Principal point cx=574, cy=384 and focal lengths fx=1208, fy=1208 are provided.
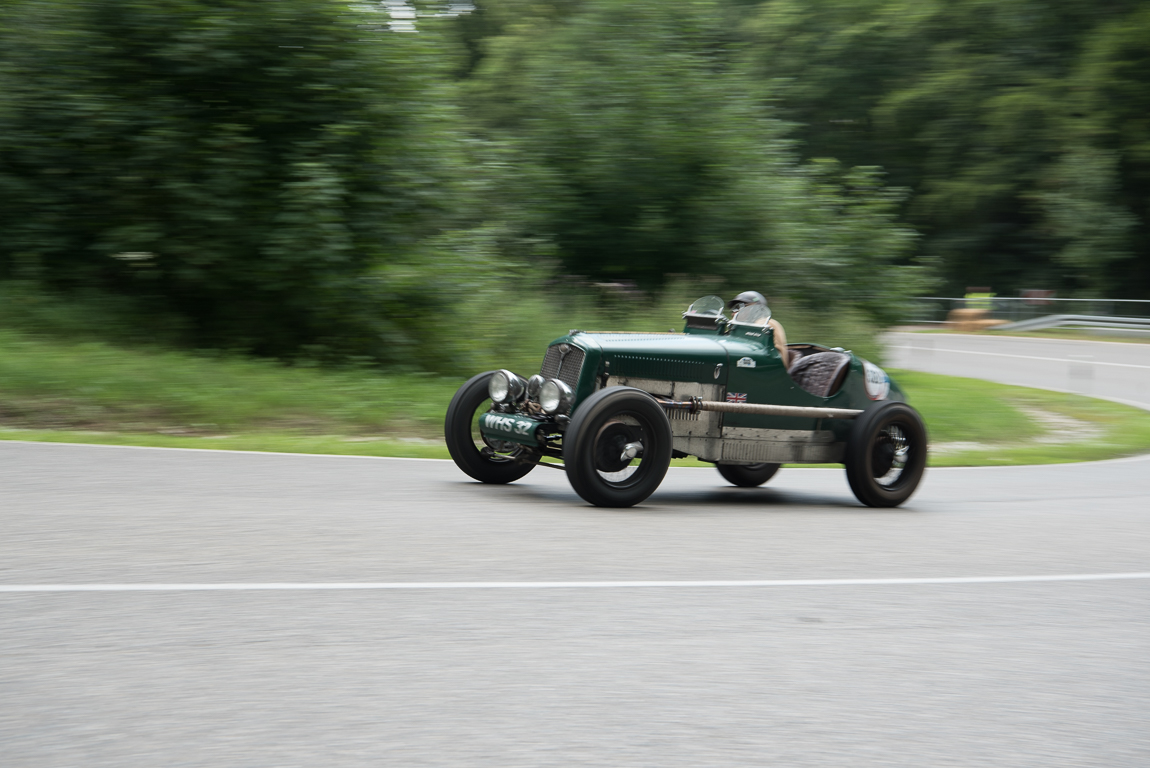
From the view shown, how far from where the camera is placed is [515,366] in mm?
17156

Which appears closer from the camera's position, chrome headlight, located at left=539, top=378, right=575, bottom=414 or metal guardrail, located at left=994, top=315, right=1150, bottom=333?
chrome headlight, located at left=539, top=378, right=575, bottom=414

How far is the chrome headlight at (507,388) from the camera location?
9508mm

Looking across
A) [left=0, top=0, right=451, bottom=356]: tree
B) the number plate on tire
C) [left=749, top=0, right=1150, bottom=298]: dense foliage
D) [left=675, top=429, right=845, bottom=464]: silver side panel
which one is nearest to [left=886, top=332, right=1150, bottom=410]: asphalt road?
[left=749, top=0, right=1150, bottom=298]: dense foliage

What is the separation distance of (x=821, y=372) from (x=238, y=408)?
6704 millimetres

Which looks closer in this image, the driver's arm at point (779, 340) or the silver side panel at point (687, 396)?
the silver side panel at point (687, 396)

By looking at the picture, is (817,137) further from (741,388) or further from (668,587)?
(668,587)

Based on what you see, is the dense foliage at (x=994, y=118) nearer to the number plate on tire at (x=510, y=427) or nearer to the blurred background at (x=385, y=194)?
the blurred background at (x=385, y=194)

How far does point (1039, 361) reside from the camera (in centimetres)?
3177

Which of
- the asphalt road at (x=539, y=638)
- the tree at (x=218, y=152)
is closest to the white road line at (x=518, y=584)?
the asphalt road at (x=539, y=638)

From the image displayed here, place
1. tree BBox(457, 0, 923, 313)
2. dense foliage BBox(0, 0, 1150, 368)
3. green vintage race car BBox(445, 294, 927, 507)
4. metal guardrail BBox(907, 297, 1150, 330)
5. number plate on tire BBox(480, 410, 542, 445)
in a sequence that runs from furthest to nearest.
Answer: metal guardrail BBox(907, 297, 1150, 330) → tree BBox(457, 0, 923, 313) → dense foliage BBox(0, 0, 1150, 368) → number plate on tire BBox(480, 410, 542, 445) → green vintage race car BBox(445, 294, 927, 507)

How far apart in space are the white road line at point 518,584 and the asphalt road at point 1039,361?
16.4 meters

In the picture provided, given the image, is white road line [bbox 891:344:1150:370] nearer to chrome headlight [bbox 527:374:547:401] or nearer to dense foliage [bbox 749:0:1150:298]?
dense foliage [bbox 749:0:1150:298]

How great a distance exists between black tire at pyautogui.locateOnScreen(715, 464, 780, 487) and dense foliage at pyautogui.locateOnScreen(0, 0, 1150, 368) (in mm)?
6943

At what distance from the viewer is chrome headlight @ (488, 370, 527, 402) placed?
9.51m
